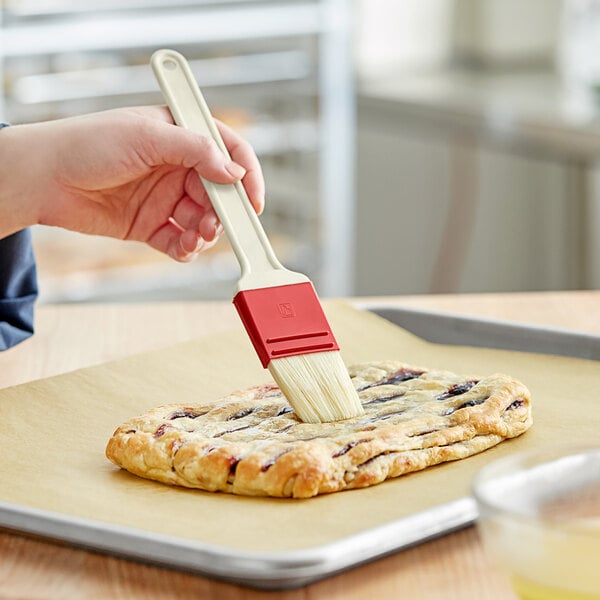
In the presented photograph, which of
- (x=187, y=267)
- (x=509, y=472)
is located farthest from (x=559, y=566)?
(x=187, y=267)

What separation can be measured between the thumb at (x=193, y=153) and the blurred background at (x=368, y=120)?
1758 mm

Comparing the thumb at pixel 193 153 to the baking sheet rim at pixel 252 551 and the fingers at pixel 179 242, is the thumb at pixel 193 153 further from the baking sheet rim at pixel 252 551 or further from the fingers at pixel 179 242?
the baking sheet rim at pixel 252 551

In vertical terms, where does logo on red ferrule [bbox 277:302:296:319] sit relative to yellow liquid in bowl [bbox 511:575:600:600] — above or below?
above

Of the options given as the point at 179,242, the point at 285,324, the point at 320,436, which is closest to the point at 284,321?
the point at 285,324

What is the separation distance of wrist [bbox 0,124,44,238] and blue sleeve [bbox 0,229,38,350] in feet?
0.32

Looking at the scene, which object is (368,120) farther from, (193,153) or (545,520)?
(545,520)

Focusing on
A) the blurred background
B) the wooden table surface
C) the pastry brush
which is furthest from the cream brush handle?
the blurred background

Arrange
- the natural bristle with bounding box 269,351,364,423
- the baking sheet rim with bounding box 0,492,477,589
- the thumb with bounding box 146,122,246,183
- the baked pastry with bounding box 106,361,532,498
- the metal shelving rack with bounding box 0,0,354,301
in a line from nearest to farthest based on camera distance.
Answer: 1. the baking sheet rim with bounding box 0,492,477,589
2. the baked pastry with bounding box 106,361,532,498
3. the natural bristle with bounding box 269,351,364,423
4. the thumb with bounding box 146,122,246,183
5. the metal shelving rack with bounding box 0,0,354,301

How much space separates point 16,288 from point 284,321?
1.51 feet

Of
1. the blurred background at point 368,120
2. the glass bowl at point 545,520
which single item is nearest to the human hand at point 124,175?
the glass bowl at point 545,520

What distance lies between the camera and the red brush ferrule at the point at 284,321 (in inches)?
36.4

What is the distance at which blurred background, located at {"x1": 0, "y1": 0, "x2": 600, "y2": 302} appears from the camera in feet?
9.39

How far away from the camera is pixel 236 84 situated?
3.18 metres

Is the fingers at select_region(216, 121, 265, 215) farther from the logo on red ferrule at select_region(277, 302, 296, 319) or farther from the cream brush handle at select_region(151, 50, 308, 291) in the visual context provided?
the logo on red ferrule at select_region(277, 302, 296, 319)
